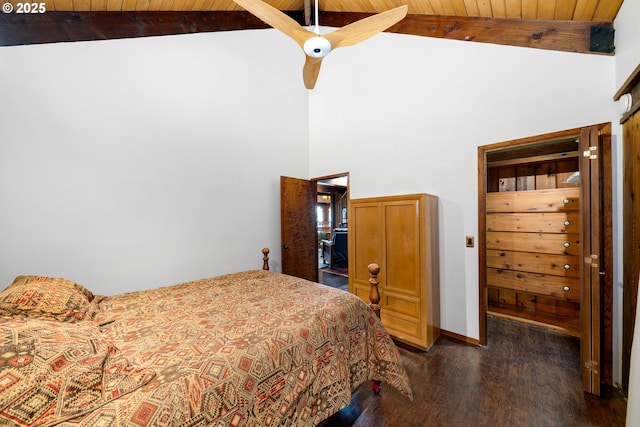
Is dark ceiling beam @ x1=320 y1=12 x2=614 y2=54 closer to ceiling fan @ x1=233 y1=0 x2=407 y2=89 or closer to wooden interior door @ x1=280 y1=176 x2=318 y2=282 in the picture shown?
ceiling fan @ x1=233 y1=0 x2=407 y2=89

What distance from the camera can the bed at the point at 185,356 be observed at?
0.81m

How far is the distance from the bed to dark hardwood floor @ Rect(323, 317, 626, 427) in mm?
243

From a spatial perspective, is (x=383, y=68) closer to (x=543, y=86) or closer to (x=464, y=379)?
(x=543, y=86)

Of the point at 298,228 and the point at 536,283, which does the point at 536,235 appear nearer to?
the point at 536,283

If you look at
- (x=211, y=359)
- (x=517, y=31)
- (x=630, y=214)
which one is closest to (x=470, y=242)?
(x=630, y=214)

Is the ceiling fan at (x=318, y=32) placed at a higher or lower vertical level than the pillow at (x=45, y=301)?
higher

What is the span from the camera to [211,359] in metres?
1.08

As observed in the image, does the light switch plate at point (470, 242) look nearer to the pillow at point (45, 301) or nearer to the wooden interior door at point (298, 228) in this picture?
the wooden interior door at point (298, 228)

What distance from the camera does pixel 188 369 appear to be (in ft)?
3.33

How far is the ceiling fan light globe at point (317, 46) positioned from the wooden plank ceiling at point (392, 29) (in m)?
1.43

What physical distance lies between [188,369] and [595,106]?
3303mm

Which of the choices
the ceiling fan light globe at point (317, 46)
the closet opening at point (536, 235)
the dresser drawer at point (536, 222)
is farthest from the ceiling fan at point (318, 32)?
the dresser drawer at point (536, 222)

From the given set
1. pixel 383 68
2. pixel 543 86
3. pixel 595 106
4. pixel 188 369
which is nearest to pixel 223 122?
pixel 383 68

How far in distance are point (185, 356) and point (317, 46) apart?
194cm
